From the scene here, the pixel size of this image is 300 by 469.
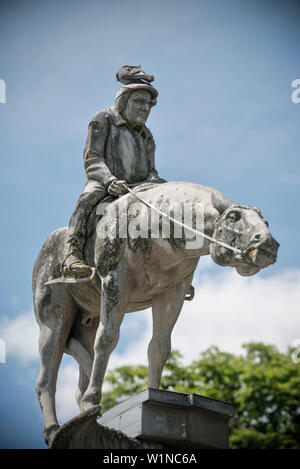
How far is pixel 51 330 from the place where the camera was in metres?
8.16

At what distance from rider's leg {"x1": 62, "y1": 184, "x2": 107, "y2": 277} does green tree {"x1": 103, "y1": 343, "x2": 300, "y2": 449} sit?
20.4m

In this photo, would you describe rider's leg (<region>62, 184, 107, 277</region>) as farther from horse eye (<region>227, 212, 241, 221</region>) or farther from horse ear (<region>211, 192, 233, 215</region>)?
horse eye (<region>227, 212, 241, 221</region>)

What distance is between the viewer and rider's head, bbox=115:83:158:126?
28.8ft

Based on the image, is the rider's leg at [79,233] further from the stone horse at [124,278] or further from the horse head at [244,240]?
the horse head at [244,240]

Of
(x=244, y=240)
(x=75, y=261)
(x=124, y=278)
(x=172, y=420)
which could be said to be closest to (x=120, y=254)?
(x=124, y=278)

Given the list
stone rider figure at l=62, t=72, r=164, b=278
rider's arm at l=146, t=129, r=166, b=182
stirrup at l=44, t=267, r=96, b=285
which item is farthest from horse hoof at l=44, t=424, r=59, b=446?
rider's arm at l=146, t=129, r=166, b=182

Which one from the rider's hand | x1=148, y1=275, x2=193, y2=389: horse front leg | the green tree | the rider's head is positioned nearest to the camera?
x1=148, y1=275, x2=193, y2=389: horse front leg

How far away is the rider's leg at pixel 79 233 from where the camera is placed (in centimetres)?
768

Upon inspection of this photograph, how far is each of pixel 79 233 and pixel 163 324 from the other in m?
1.70

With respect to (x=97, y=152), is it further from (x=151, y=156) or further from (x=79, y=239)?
(x=79, y=239)
